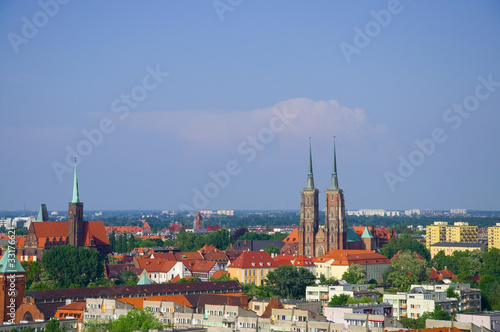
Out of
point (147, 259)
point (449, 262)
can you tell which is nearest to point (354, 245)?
point (449, 262)

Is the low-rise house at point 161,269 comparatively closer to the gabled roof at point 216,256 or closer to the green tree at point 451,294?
the gabled roof at point 216,256

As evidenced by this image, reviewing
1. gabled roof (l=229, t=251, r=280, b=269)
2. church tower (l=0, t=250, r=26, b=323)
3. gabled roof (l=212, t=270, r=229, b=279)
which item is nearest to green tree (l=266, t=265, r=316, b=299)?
gabled roof (l=212, t=270, r=229, b=279)

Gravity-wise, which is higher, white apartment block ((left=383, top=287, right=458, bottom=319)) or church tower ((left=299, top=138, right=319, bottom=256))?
church tower ((left=299, top=138, right=319, bottom=256))

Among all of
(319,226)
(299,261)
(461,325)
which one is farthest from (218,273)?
(461,325)

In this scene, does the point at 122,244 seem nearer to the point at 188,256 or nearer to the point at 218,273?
the point at 188,256

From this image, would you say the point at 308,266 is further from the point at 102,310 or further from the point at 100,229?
the point at 102,310

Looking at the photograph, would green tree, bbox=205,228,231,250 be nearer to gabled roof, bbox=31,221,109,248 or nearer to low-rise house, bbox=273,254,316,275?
gabled roof, bbox=31,221,109,248
